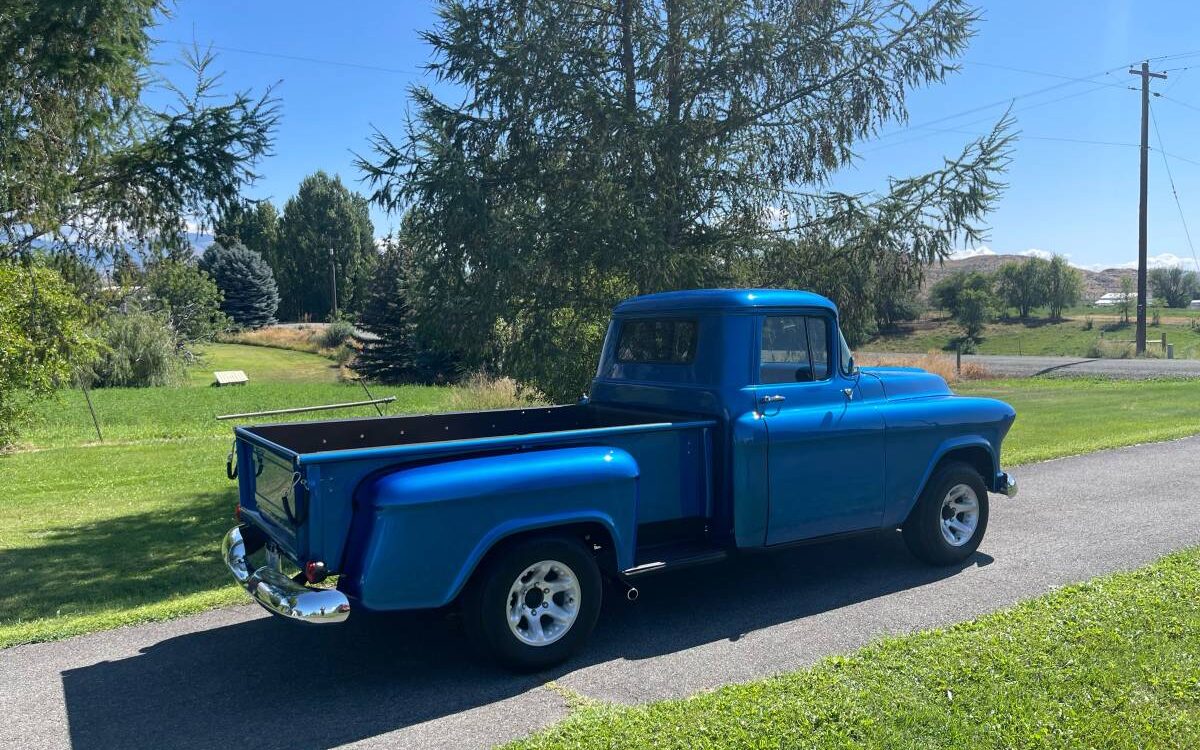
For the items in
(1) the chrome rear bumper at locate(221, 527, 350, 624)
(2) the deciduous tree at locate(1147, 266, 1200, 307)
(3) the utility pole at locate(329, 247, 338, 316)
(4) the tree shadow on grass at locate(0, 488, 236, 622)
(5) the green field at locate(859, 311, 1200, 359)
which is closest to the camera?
(1) the chrome rear bumper at locate(221, 527, 350, 624)

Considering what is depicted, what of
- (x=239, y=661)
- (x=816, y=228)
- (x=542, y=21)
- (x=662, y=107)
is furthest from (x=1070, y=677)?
(x=542, y=21)

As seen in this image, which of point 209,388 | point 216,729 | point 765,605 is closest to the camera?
point 216,729

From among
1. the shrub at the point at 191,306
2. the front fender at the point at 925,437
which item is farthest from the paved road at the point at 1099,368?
the shrub at the point at 191,306

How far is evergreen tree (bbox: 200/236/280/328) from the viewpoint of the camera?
62562 millimetres

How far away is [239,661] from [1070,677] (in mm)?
4403

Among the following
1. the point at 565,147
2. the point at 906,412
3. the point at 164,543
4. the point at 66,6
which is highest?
the point at 66,6

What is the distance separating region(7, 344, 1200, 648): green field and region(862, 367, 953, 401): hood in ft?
16.1

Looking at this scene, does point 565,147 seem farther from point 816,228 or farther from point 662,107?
point 816,228

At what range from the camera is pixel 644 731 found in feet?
12.9

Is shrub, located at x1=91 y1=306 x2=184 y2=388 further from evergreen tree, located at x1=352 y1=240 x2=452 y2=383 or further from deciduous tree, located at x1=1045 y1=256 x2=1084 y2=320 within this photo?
deciduous tree, located at x1=1045 y1=256 x2=1084 y2=320

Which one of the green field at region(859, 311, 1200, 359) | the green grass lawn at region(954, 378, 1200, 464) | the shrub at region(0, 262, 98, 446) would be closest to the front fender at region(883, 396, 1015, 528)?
the green grass lawn at region(954, 378, 1200, 464)

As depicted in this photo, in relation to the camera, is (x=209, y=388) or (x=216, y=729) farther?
(x=209, y=388)

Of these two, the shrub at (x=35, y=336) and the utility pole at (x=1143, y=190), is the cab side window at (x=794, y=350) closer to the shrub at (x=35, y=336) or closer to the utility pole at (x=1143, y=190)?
the shrub at (x=35, y=336)

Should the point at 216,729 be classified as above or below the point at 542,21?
below
